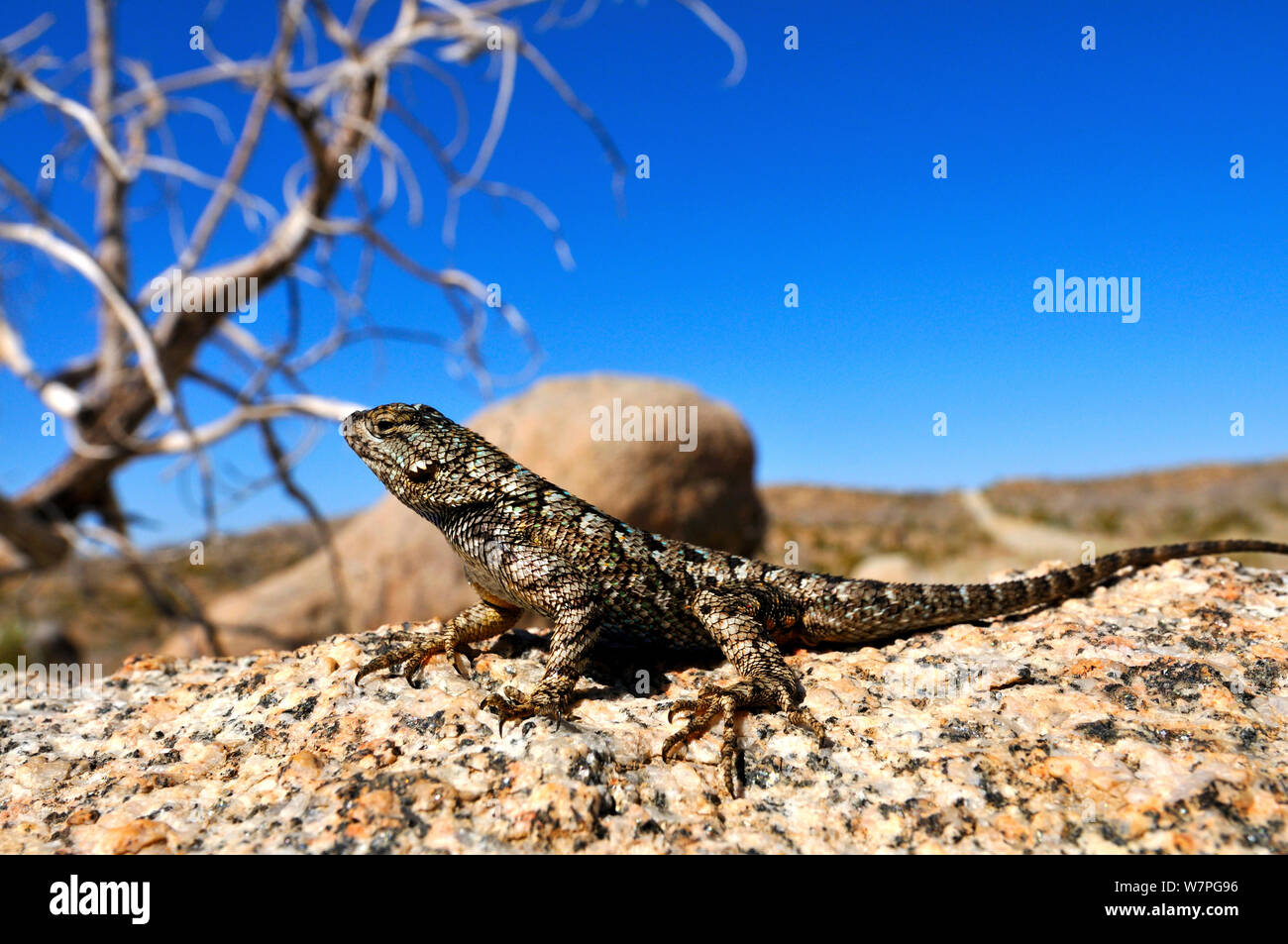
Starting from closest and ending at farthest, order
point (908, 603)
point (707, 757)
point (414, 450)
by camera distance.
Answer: point (707, 757)
point (414, 450)
point (908, 603)

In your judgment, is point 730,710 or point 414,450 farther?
point 414,450

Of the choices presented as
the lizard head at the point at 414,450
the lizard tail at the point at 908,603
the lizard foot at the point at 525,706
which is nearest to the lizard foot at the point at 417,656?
the lizard foot at the point at 525,706

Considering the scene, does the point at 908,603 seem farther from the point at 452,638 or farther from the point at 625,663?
the point at 452,638

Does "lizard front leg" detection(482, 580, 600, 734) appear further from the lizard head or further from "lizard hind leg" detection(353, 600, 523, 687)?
the lizard head

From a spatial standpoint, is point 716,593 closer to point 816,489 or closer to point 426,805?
point 426,805

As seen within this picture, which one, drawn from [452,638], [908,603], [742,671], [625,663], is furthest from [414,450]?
[908,603]

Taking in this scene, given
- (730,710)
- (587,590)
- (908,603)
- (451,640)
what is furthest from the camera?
(908,603)

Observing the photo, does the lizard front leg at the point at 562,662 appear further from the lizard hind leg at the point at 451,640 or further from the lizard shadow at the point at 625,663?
the lizard hind leg at the point at 451,640
